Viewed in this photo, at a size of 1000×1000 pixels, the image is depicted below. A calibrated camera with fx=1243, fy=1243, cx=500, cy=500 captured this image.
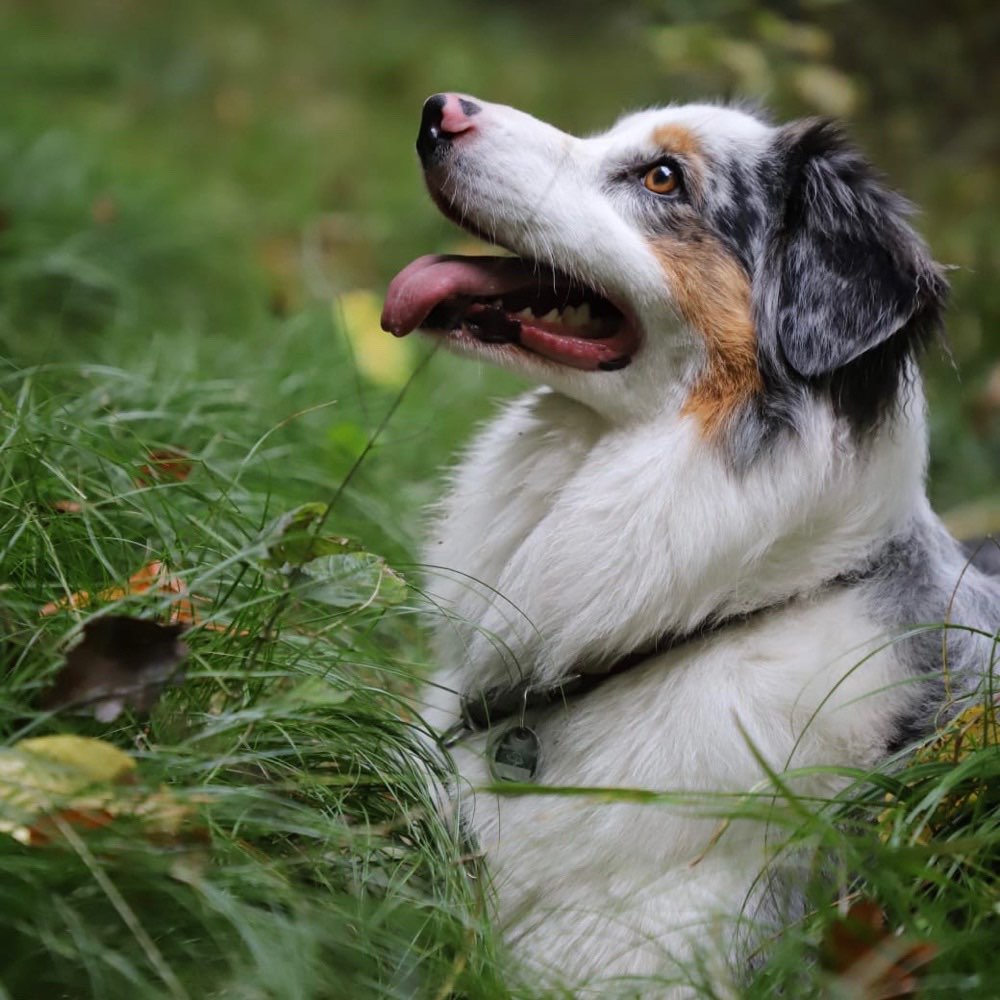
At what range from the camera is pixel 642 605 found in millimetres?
2633

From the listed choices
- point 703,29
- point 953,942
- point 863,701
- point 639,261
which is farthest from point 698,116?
point 703,29

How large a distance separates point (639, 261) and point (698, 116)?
51 centimetres

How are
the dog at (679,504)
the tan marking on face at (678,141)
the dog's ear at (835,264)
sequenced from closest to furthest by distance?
the dog at (679,504) → the dog's ear at (835,264) → the tan marking on face at (678,141)

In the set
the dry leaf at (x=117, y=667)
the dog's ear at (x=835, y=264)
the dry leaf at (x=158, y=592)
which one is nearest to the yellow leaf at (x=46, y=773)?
the dry leaf at (x=117, y=667)

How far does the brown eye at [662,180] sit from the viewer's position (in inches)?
112

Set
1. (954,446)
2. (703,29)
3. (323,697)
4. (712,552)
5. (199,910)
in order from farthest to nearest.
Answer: (954,446) → (703,29) → (712,552) → (323,697) → (199,910)

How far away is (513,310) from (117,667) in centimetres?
122

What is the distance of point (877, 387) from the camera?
8.91 ft

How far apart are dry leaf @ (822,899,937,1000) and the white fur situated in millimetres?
340

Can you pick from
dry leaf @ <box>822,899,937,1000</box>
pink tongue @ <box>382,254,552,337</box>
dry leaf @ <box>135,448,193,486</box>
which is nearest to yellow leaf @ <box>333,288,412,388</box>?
dry leaf @ <box>135,448,193,486</box>

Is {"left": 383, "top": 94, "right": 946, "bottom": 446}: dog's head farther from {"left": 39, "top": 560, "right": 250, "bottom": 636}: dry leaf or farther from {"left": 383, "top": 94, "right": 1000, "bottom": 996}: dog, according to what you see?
{"left": 39, "top": 560, "right": 250, "bottom": 636}: dry leaf

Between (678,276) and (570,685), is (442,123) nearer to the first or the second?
(678,276)

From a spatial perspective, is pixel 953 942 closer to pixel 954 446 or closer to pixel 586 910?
pixel 586 910

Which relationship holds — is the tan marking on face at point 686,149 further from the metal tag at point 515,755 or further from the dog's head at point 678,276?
the metal tag at point 515,755
